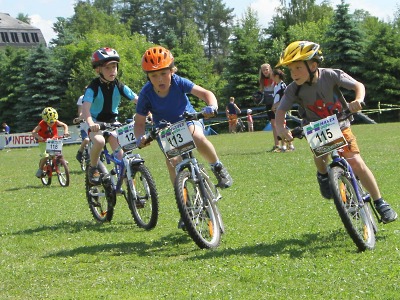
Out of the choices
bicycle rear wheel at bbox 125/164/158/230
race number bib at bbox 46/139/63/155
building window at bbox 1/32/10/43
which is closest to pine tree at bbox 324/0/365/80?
race number bib at bbox 46/139/63/155

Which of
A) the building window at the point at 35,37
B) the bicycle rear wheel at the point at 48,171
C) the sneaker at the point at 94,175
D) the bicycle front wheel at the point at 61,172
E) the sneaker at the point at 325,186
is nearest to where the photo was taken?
the sneaker at the point at 325,186

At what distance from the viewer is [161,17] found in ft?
366

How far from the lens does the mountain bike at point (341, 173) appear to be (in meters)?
6.82

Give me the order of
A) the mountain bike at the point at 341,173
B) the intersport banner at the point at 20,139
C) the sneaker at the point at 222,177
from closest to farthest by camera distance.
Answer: the mountain bike at the point at 341,173, the sneaker at the point at 222,177, the intersport banner at the point at 20,139

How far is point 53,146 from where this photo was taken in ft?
52.6

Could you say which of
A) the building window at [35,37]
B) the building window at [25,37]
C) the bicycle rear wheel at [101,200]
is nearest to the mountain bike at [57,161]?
the bicycle rear wheel at [101,200]

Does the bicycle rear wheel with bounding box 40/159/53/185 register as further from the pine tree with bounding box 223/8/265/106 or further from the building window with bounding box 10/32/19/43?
the building window with bounding box 10/32/19/43

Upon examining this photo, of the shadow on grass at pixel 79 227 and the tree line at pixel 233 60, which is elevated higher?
the tree line at pixel 233 60

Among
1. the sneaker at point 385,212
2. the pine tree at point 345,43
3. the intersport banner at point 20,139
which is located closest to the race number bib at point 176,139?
the sneaker at point 385,212

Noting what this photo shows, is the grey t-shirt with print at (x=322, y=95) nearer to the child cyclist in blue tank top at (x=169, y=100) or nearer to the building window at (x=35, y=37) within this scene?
the child cyclist in blue tank top at (x=169, y=100)

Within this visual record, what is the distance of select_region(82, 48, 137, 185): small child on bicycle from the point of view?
966 centimetres

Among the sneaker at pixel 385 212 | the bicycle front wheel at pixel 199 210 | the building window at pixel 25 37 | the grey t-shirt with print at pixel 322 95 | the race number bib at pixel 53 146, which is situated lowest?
the sneaker at pixel 385 212

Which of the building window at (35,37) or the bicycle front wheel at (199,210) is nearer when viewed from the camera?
the bicycle front wheel at (199,210)

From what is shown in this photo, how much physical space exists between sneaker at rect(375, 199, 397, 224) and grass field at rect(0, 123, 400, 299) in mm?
184
